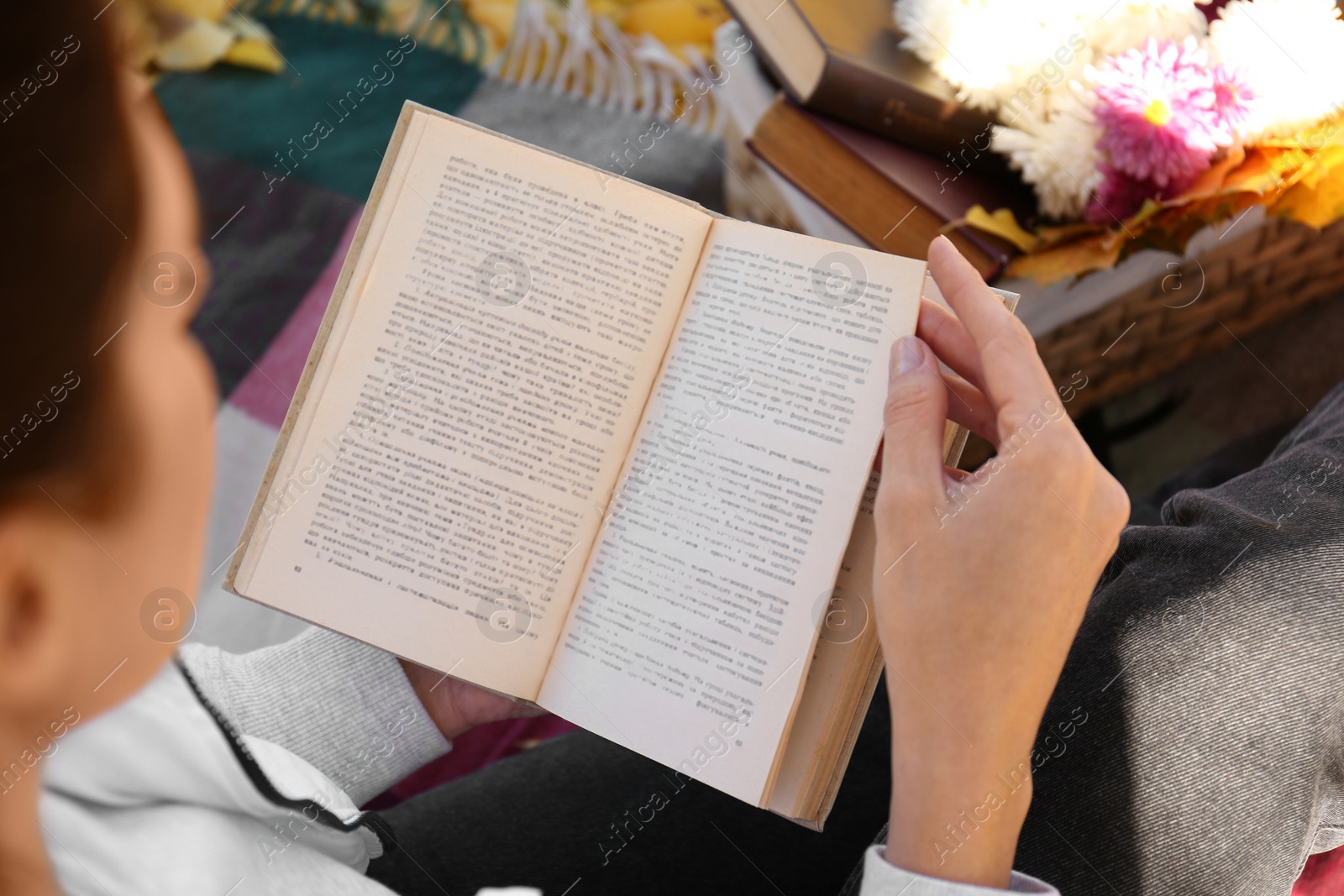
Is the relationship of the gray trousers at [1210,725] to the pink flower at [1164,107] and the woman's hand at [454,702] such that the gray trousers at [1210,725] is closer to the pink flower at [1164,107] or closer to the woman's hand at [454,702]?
the pink flower at [1164,107]

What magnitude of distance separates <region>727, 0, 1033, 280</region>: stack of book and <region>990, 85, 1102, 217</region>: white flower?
46mm

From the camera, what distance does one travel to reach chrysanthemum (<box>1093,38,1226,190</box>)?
24.7 inches

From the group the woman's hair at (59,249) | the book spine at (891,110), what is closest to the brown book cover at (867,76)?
the book spine at (891,110)

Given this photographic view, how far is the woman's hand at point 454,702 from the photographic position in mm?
718

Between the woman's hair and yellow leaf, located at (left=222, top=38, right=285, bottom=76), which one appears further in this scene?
yellow leaf, located at (left=222, top=38, right=285, bottom=76)

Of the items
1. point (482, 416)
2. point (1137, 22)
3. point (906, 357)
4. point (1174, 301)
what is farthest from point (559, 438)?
point (1174, 301)

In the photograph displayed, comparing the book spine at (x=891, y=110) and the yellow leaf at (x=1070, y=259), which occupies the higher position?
the book spine at (x=891, y=110)

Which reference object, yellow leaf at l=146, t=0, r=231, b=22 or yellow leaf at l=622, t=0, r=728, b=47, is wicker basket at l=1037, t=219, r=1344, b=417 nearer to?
yellow leaf at l=622, t=0, r=728, b=47

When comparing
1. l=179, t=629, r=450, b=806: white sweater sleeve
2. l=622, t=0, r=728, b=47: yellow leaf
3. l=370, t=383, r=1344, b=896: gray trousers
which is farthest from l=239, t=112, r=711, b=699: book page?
l=622, t=0, r=728, b=47: yellow leaf

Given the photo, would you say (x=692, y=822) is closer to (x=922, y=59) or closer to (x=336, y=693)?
(x=336, y=693)

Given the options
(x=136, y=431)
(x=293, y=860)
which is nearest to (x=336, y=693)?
(x=293, y=860)

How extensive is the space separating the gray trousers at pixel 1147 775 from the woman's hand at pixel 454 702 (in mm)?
81

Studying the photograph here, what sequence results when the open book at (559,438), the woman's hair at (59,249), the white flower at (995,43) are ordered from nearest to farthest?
the open book at (559,438) → the white flower at (995,43) → the woman's hair at (59,249)

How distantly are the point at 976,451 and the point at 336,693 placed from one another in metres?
0.83
